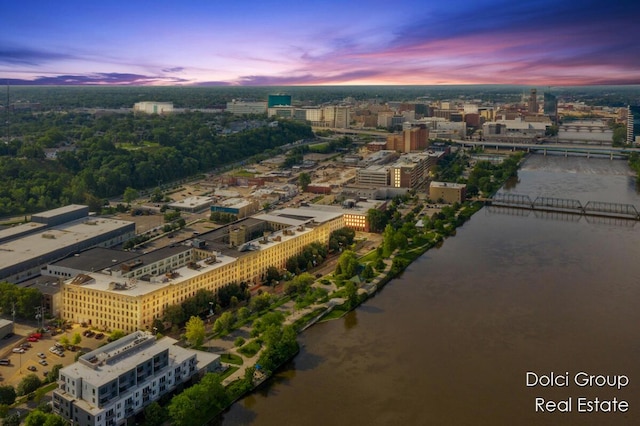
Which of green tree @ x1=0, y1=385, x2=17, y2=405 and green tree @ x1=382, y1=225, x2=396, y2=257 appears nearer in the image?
green tree @ x1=0, y1=385, x2=17, y2=405

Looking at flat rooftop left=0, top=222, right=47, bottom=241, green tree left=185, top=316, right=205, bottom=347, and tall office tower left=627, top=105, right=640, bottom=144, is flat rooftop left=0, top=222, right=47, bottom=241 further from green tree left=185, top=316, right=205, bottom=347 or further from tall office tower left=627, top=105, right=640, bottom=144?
tall office tower left=627, top=105, right=640, bottom=144

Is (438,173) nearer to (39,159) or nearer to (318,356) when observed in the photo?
(39,159)

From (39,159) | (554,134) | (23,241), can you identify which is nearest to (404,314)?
(23,241)

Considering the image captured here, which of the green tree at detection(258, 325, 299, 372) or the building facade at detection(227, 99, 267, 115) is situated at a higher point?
the building facade at detection(227, 99, 267, 115)

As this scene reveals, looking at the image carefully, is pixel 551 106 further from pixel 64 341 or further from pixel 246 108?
pixel 64 341

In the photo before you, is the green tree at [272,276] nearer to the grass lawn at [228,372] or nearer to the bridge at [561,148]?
the grass lawn at [228,372]

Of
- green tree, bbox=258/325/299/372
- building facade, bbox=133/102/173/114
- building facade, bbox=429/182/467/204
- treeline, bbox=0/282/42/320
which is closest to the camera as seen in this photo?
green tree, bbox=258/325/299/372

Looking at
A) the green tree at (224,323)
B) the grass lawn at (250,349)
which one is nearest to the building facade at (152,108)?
the green tree at (224,323)

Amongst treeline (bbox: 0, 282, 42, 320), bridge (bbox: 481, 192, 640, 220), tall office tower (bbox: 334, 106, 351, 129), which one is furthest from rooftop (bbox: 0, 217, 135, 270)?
tall office tower (bbox: 334, 106, 351, 129)
